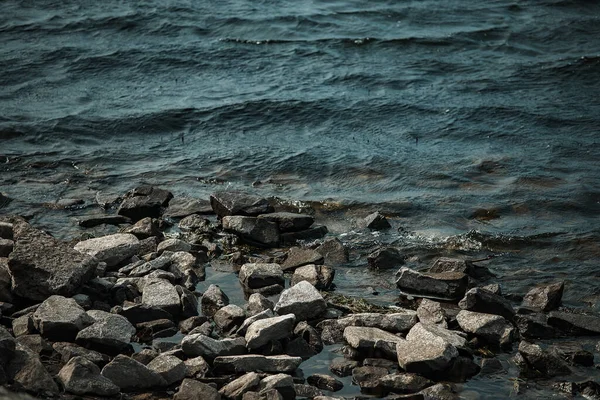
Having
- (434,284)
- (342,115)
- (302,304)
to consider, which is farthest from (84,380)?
(342,115)

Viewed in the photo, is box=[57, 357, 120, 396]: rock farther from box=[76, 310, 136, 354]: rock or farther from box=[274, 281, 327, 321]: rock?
box=[274, 281, 327, 321]: rock

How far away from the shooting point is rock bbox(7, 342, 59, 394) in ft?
18.0

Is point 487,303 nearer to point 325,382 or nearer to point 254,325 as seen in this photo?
point 325,382

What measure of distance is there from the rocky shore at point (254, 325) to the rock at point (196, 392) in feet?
0.03

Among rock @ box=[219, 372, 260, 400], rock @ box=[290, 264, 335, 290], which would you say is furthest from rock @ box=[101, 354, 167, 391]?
rock @ box=[290, 264, 335, 290]

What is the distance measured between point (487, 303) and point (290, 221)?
2505 millimetres

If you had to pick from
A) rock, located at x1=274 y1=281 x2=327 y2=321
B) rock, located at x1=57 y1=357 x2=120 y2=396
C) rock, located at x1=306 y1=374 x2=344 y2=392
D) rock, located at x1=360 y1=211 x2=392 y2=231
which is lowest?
rock, located at x1=360 y1=211 x2=392 y2=231

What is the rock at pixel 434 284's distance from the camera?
24.3ft

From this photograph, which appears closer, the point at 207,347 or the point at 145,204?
the point at 207,347

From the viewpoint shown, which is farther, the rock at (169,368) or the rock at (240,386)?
the rock at (169,368)

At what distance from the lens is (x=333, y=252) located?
838cm

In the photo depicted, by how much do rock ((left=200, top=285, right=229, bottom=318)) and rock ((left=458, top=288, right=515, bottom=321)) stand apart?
1.97 meters

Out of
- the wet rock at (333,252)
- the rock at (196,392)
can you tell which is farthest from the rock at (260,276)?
the rock at (196,392)

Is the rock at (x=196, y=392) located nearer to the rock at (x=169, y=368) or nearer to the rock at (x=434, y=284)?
the rock at (x=169, y=368)
